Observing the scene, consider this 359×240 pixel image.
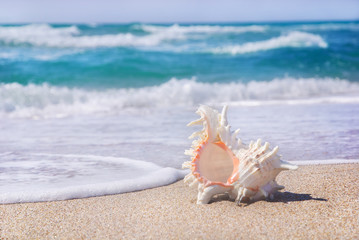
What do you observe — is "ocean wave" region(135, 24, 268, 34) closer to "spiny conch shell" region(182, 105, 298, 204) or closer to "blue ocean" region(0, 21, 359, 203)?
"blue ocean" region(0, 21, 359, 203)

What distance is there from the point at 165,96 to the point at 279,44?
10.8m

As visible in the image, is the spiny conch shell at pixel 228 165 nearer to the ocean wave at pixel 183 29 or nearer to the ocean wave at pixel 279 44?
the ocean wave at pixel 279 44

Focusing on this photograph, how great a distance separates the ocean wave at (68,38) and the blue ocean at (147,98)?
5cm

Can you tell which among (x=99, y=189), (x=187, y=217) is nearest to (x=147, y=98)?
(x=99, y=189)

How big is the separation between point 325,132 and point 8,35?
49.2 ft

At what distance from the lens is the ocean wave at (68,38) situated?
17.4 m

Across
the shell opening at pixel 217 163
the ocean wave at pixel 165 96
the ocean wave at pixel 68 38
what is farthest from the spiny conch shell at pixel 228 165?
the ocean wave at pixel 68 38

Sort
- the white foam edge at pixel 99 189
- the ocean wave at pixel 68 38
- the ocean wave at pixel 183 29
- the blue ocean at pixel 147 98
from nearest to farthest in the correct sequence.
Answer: the white foam edge at pixel 99 189, the blue ocean at pixel 147 98, the ocean wave at pixel 68 38, the ocean wave at pixel 183 29

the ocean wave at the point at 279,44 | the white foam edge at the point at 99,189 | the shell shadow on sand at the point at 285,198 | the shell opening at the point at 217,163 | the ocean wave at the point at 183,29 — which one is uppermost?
the ocean wave at the point at 183,29

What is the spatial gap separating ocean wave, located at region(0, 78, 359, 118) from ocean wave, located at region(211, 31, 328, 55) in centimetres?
535

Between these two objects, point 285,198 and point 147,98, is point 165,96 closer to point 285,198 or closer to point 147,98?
point 147,98

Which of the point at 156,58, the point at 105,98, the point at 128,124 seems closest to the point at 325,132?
the point at 128,124

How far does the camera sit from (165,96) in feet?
32.3

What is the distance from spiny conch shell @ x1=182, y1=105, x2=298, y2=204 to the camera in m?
2.81
